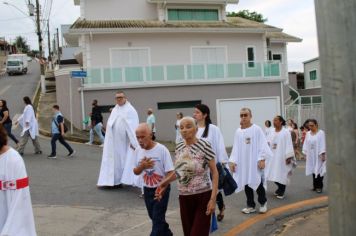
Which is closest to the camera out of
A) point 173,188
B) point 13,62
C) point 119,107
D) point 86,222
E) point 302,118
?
A: point 86,222

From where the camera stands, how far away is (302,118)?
28719 mm

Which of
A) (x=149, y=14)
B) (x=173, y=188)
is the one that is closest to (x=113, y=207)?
(x=173, y=188)

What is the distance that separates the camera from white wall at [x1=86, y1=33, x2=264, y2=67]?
2819 centimetres

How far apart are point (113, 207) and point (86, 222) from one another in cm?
103

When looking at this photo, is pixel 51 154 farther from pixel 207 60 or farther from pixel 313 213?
pixel 207 60

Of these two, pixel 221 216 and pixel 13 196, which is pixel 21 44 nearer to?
pixel 221 216

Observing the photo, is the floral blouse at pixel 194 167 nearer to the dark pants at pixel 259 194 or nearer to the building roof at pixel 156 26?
the dark pants at pixel 259 194

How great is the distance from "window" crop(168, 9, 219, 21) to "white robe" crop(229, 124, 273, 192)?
23711mm

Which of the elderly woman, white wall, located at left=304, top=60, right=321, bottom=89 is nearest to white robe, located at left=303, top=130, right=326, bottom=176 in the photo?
the elderly woman

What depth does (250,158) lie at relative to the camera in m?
8.06

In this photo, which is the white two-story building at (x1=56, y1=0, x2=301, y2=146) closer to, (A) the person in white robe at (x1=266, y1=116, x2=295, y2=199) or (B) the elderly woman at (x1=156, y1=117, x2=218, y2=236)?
(A) the person in white robe at (x1=266, y1=116, x2=295, y2=199)

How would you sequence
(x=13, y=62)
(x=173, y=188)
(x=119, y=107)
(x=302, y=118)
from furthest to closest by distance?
(x=13, y=62)
(x=302, y=118)
(x=173, y=188)
(x=119, y=107)

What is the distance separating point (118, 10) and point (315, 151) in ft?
73.1

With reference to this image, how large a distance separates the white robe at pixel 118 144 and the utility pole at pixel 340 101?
6823 millimetres
